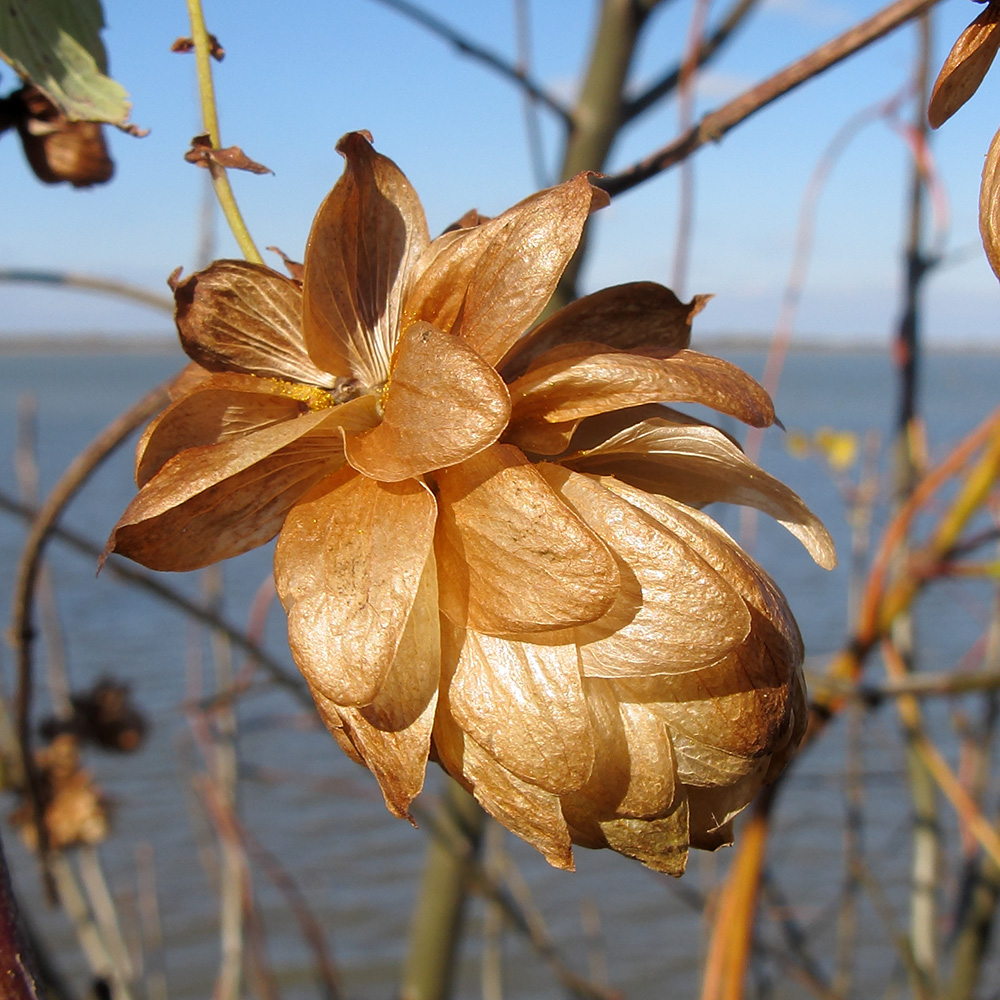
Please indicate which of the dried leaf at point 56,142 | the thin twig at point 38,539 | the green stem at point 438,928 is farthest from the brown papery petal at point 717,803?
the green stem at point 438,928

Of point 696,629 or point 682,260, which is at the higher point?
point 682,260

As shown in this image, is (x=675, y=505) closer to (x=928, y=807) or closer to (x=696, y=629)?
(x=696, y=629)

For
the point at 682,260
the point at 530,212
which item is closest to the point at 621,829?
the point at 530,212

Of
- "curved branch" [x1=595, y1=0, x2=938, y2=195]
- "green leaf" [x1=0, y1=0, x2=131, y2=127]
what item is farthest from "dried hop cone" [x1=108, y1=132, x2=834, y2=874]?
"green leaf" [x1=0, y1=0, x2=131, y2=127]

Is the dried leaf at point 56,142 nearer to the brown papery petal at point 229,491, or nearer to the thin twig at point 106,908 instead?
the brown papery petal at point 229,491

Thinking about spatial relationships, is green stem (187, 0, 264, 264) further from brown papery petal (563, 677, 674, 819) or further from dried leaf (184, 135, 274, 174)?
brown papery petal (563, 677, 674, 819)

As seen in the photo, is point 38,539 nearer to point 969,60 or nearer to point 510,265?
point 510,265
